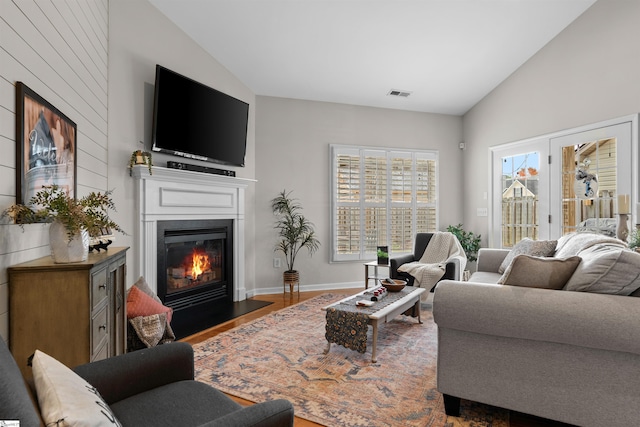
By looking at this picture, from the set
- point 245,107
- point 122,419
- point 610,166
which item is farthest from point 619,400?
point 245,107

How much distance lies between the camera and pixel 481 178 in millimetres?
5953

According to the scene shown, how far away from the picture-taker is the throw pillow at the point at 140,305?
2.79 m

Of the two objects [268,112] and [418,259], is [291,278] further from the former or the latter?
[268,112]

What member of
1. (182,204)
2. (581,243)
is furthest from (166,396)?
(581,243)

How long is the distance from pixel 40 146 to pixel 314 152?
394 cm

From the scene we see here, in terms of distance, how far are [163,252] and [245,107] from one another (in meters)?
2.08

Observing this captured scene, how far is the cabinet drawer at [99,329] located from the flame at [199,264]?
2199 mm

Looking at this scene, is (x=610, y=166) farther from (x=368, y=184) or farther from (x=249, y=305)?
(x=249, y=305)

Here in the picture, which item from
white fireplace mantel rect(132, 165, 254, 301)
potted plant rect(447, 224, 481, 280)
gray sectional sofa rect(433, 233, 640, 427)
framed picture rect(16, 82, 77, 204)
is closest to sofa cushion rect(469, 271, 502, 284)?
gray sectional sofa rect(433, 233, 640, 427)

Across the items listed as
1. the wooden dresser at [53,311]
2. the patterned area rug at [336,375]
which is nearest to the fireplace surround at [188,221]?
the patterned area rug at [336,375]

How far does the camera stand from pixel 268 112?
536cm

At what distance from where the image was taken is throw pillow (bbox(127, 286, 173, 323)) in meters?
2.79

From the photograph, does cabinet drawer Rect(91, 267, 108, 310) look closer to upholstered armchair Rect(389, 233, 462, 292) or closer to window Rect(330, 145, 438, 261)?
upholstered armchair Rect(389, 233, 462, 292)

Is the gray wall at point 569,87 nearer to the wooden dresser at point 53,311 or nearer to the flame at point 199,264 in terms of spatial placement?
the flame at point 199,264
